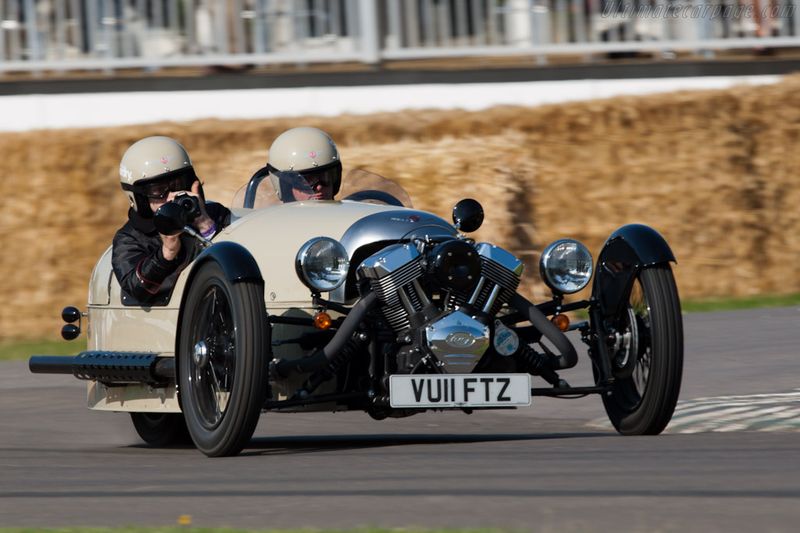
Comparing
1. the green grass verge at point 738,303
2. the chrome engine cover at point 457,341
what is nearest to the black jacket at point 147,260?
the chrome engine cover at point 457,341

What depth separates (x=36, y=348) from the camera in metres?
15.2

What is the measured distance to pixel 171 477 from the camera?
7391mm

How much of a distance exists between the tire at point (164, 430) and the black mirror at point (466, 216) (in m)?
1.95

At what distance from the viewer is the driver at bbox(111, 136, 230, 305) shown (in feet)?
30.0

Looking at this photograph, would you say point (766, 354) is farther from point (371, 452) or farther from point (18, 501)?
point (18, 501)

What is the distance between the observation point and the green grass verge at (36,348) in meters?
14.8

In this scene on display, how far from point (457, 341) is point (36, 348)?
793 cm

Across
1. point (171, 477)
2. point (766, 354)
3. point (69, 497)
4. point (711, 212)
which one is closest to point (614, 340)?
point (171, 477)

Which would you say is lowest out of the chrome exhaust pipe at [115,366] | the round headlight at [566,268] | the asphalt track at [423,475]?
the asphalt track at [423,475]

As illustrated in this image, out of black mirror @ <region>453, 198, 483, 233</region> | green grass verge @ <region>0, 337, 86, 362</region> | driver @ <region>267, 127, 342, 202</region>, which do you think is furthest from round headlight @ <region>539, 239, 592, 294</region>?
green grass verge @ <region>0, 337, 86, 362</region>

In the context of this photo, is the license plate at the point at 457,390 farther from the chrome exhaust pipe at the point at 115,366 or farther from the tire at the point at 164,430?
the tire at the point at 164,430

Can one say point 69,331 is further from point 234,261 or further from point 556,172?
point 556,172

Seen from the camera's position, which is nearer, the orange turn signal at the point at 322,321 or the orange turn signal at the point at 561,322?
the orange turn signal at the point at 322,321

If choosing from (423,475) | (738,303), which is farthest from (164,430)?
(738,303)
